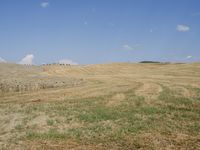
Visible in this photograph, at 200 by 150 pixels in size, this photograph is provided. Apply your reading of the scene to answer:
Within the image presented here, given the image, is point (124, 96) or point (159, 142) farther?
point (124, 96)

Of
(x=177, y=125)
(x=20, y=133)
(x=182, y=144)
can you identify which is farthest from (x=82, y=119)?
(x=182, y=144)

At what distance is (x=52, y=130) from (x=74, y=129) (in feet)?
3.71

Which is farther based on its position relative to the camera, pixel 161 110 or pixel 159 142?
pixel 161 110

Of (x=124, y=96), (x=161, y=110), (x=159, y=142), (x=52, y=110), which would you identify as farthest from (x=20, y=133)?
(x=124, y=96)

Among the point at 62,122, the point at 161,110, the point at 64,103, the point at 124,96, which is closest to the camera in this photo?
the point at 62,122

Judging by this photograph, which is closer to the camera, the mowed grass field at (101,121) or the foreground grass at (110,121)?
the mowed grass field at (101,121)

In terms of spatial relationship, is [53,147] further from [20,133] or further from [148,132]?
[148,132]

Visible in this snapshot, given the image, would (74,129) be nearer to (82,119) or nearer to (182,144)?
(82,119)

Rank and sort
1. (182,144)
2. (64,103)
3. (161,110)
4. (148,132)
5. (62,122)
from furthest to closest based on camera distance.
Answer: (64,103), (161,110), (62,122), (148,132), (182,144)

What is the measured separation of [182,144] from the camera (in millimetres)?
16234

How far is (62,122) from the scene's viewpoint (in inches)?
816

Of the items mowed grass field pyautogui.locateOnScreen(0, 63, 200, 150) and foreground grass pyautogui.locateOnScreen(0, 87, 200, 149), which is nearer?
mowed grass field pyautogui.locateOnScreen(0, 63, 200, 150)

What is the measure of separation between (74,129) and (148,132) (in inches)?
150

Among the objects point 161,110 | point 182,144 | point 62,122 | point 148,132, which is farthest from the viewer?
point 161,110
